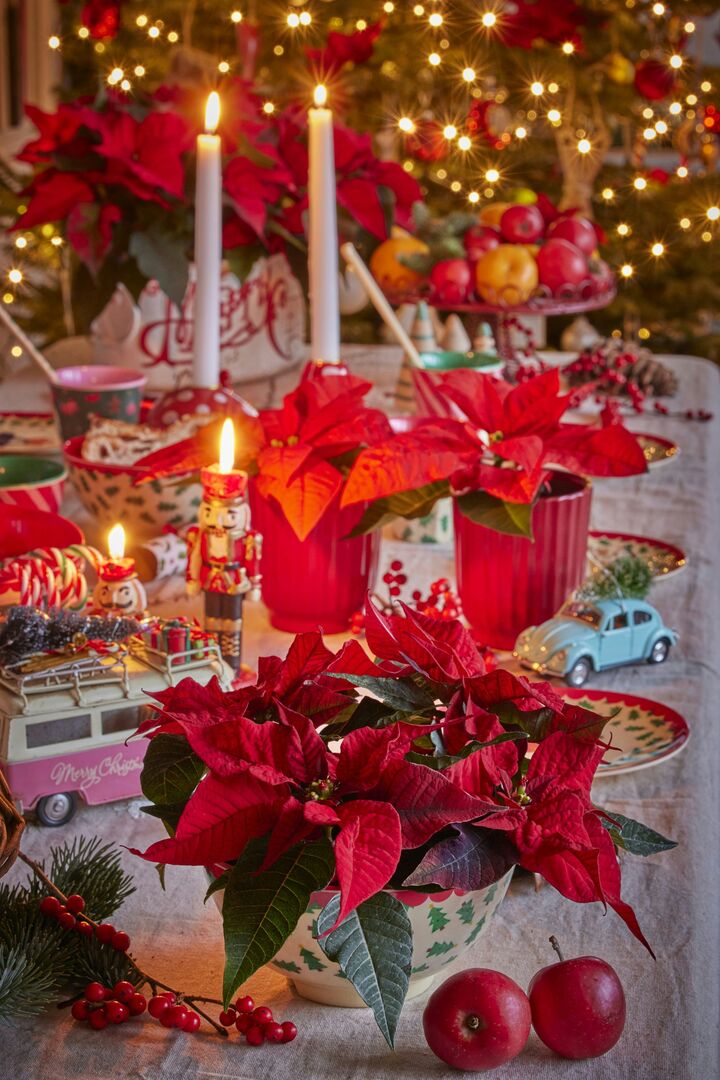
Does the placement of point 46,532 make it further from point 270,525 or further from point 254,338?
point 254,338

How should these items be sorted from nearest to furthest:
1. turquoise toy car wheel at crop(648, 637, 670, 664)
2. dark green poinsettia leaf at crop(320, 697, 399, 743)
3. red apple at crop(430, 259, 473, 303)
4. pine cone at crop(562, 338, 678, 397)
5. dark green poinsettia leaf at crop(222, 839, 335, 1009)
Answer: dark green poinsettia leaf at crop(222, 839, 335, 1009), dark green poinsettia leaf at crop(320, 697, 399, 743), turquoise toy car wheel at crop(648, 637, 670, 664), red apple at crop(430, 259, 473, 303), pine cone at crop(562, 338, 678, 397)

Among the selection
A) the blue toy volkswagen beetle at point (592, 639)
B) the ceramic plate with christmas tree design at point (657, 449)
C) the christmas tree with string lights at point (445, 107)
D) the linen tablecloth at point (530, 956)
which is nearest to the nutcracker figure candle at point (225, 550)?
the linen tablecloth at point (530, 956)

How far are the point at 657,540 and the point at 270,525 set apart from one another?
0.42 meters

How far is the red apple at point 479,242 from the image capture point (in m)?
1.68

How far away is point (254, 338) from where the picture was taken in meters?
1.67

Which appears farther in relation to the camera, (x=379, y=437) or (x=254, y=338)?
(x=254, y=338)

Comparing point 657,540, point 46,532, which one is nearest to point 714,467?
point 657,540

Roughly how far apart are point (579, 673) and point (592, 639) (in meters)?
0.03

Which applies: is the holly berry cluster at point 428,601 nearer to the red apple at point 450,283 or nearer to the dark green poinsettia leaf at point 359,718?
the dark green poinsettia leaf at point 359,718

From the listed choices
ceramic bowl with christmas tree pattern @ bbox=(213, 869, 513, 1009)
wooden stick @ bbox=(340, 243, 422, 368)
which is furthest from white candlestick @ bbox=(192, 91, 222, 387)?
ceramic bowl with christmas tree pattern @ bbox=(213, 869, 513, 1009)

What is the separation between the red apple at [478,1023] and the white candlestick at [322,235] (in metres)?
0.70

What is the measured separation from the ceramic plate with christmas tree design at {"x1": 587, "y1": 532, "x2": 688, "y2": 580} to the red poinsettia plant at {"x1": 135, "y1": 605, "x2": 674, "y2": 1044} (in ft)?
1.89

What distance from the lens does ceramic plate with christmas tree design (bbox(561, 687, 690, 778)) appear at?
82 centimetres

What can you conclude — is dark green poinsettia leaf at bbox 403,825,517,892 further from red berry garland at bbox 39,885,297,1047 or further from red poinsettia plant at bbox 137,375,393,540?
red poinsettia plant at bbox 137,375,393,540
